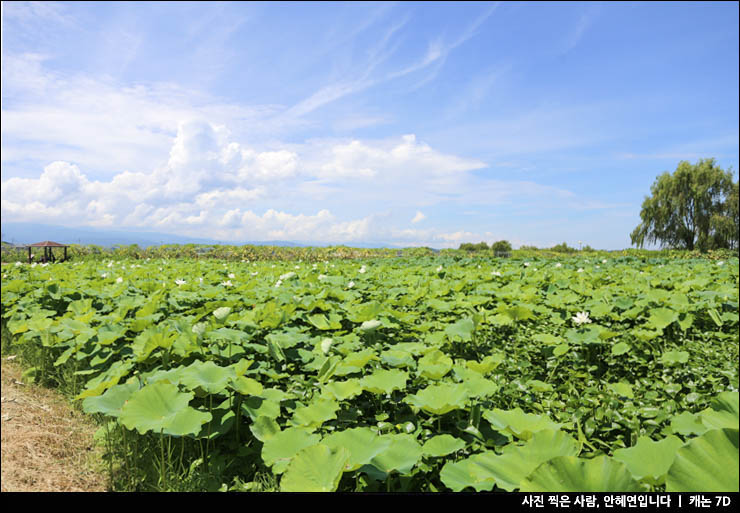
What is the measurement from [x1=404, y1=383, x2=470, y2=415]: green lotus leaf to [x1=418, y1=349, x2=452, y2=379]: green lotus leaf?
0.14 m

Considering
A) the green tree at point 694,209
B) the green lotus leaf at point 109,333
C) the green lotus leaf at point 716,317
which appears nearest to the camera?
the green lotus leaf at point 109,333

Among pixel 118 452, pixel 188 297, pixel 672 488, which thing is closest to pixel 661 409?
pixel 672 488

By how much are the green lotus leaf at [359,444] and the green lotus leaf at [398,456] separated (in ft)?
0.09

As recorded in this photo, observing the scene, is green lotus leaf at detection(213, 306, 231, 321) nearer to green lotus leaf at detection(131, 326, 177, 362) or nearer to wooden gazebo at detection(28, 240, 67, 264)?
green lotus leaf at detection(131, 326, 177, 362)

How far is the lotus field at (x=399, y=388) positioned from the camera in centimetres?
120

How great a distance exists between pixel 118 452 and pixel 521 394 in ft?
7.75

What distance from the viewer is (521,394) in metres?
2.49

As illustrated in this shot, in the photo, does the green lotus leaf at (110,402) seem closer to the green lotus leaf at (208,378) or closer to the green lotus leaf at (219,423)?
the green lotus leaf at (208,378)

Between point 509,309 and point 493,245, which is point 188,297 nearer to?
point 509,309

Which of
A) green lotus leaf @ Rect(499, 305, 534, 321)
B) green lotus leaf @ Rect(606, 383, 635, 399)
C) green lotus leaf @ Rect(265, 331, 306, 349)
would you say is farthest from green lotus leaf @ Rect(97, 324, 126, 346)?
green lotus leaf @ Rect(606, 383, 635, 399)

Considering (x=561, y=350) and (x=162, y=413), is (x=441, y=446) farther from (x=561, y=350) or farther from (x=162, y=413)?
(x=561, y=350)

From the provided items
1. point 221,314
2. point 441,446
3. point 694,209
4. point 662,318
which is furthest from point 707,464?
Answer: point 694,209

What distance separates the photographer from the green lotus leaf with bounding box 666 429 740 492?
0.95 m

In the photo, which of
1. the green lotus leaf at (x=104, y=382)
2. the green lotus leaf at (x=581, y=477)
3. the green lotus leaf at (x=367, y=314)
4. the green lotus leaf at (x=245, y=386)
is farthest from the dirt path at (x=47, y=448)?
the green lotus leaf at (x=581, y=477)
